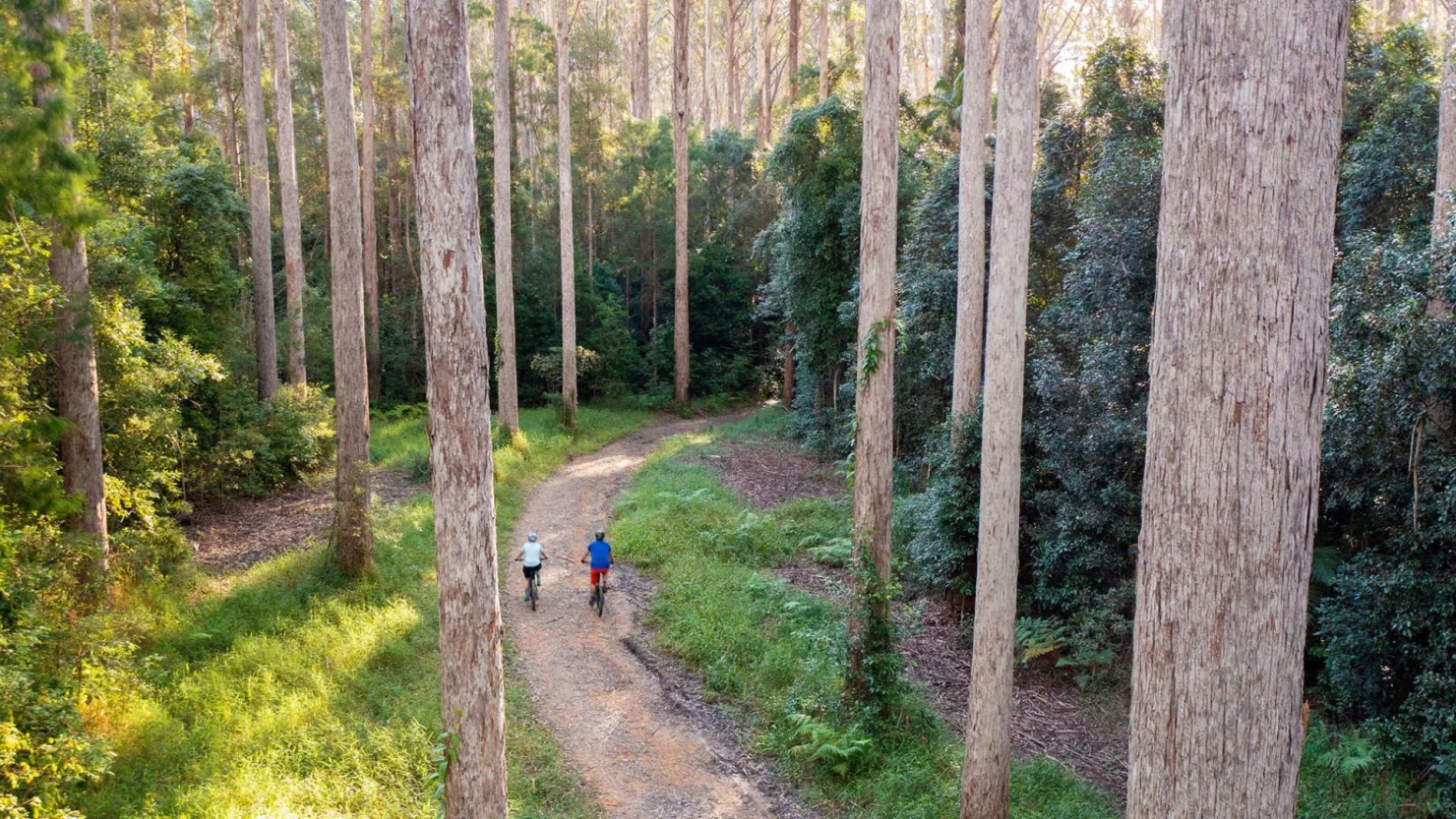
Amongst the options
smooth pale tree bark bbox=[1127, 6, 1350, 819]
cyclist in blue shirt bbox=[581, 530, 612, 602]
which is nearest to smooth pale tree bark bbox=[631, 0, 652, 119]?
cyclist in blue shirt bbox=[581, 530, 612, 602]

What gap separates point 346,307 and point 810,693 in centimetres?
826

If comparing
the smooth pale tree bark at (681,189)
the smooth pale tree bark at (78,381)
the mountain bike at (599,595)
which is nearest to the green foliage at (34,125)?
the smooth pale tree bark at (78,381)

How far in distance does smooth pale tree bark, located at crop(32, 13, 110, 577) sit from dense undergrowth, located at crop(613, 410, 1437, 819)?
22.8ft

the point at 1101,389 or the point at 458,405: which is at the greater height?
the point at 458,405

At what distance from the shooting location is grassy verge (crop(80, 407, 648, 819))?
7344 millimetres

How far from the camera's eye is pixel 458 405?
6.09 meters

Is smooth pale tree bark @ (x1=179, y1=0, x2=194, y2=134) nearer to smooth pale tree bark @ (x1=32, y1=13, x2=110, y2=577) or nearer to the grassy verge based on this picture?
smooth pale tree bark @ (x1=32, y1=13, x2=110, y2=577)

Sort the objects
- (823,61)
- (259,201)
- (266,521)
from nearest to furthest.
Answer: (266,521) < (259,201) < (823,61)

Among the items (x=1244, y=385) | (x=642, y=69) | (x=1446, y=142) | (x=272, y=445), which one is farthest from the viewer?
(x=642, y=69)

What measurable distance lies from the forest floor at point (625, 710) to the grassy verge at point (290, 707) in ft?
1.39

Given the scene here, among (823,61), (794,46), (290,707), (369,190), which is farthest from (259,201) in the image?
(794,46)

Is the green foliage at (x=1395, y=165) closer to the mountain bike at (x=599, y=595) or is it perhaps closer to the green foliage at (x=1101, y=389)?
the green foliage at (x=1101, y=389)

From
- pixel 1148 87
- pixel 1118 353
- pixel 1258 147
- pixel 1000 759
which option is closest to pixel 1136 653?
pixel 1258 147

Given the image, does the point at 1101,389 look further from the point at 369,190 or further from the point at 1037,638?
the point at 369,190
